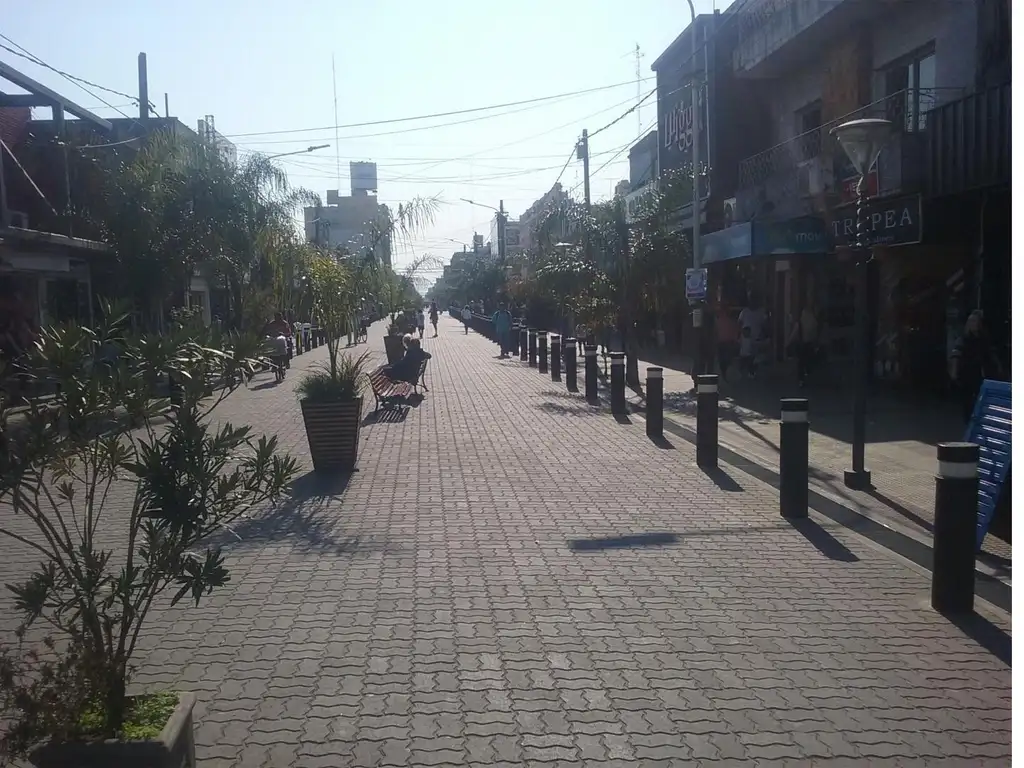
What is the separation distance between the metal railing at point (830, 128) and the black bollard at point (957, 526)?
9.06 meters

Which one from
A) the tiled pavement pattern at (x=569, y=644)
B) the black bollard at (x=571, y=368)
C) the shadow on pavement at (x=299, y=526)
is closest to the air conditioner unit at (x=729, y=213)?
the black bollard at (x=571, y=368)

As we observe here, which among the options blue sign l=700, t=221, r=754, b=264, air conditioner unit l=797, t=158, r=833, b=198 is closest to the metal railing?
air conditioner unit l=797, t=158, r=833, b=198

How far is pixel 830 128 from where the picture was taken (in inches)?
695

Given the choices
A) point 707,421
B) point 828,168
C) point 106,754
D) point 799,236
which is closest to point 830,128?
point 828,168

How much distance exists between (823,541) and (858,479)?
212 centimetres

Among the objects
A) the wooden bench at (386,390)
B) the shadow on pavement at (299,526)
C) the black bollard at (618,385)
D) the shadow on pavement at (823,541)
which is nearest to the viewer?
the shadow on pavement at (823,541)

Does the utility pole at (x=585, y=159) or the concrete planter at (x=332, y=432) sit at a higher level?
the utility pole at (x=585, y=159)

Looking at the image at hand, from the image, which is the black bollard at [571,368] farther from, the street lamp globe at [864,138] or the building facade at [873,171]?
the street lamp globe at [864,138]

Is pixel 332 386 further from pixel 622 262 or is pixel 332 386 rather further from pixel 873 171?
pixel 622 262

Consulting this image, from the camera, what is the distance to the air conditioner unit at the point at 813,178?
1712 cm

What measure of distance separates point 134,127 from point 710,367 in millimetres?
18906

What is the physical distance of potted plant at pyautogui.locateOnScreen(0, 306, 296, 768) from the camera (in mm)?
3408

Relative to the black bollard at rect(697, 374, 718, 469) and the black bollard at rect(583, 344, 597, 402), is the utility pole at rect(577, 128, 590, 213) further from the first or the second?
the black bollard at rect(697, 374, 718, 469)

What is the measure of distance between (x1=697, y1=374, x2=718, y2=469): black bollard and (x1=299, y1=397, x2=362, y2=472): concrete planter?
11.8ft
